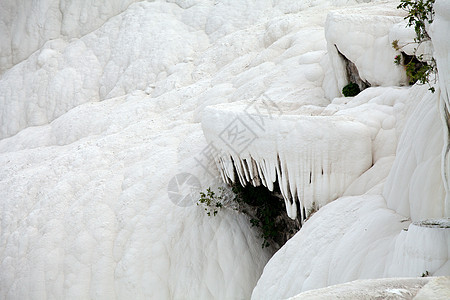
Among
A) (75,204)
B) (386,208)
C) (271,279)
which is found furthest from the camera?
(75,204)

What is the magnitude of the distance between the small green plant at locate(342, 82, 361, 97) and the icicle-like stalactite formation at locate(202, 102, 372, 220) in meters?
2.29

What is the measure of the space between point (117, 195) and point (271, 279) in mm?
6448

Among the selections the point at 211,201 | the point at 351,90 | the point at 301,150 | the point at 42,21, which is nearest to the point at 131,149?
the point at 211,201

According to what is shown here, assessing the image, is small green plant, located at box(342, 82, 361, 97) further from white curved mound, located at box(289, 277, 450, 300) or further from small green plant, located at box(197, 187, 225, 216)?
white curved mound, located at box(289, 277, 450, 300)

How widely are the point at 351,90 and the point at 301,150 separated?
2907 mm

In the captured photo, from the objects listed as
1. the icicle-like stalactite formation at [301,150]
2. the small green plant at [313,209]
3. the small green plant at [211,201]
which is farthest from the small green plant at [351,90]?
the small green plant at [211,201]

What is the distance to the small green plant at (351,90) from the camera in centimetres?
1114

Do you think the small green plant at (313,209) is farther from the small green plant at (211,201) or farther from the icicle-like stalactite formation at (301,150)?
the small green plant at (211,201)

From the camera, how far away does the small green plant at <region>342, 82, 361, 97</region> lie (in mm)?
11141

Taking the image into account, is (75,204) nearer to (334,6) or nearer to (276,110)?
(276,110)

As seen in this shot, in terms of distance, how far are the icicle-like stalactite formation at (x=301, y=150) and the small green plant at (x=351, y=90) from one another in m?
2.29

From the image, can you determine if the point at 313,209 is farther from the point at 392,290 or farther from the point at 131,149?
the point at 131,149

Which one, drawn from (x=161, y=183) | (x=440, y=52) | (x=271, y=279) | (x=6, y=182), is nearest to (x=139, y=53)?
(x=6, y=182)

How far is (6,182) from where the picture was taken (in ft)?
51.9
